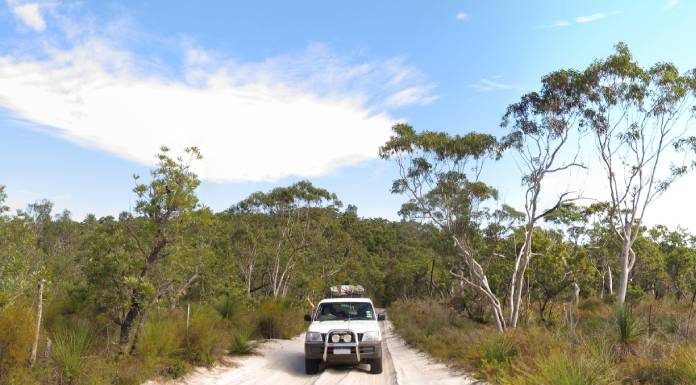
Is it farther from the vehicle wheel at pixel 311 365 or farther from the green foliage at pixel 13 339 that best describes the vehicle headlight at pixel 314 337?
the green foliage at pixel 13 339

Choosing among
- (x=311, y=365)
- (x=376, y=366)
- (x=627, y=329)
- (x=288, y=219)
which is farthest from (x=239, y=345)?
(x=288, y=219)

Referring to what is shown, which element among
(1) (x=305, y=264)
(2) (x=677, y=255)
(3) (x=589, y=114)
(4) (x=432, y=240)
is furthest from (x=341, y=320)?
(2) (x=677, y=255)

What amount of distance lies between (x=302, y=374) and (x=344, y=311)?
6.21 ft

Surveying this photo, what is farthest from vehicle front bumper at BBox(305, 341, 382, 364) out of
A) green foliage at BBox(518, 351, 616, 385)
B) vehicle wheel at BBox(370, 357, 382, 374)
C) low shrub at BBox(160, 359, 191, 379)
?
green foliage at BBox(518, 351, 616, 385)

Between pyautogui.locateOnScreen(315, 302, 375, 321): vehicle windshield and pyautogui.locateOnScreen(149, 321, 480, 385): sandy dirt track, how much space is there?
1171mm

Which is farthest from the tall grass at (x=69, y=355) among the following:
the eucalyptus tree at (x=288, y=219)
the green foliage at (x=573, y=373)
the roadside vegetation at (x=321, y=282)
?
the eucalyptus tree at (x=288, y=219)

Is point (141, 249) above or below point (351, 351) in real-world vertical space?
above

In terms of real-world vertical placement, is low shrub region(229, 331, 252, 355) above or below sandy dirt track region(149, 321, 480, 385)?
above

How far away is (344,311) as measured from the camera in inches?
500

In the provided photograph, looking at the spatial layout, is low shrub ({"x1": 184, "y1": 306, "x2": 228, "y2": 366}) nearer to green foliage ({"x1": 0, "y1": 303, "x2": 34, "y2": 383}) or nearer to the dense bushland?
green foliage ({"x1": 0, "y1": 303, "x2": 34, "y2": 383})

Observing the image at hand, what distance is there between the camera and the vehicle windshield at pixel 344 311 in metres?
12.4

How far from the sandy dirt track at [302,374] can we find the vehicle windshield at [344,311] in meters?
1.17

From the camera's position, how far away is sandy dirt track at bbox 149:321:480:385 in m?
→ 10.3

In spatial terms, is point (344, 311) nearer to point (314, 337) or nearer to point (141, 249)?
point (314, 337)
